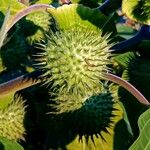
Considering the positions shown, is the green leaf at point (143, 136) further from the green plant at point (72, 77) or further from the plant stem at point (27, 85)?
the plant stem at point (27, 85)

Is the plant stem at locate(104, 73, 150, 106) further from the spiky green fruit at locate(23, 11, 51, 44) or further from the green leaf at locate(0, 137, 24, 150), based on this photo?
the spiky green fruit at locate(23, 11, 51, 44)

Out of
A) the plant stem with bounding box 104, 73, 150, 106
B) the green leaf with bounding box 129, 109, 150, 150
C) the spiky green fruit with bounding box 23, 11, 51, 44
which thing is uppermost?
the spiky green fruit with bounding box 23, 11, 51, 44

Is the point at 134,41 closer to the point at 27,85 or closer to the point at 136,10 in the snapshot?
the point at 136,10

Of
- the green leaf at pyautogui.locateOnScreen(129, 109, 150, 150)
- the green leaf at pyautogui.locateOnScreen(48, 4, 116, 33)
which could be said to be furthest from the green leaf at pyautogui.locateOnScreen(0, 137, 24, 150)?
the green leaf at pyautogui.locateOnScreen(48, 4, 116, 33)

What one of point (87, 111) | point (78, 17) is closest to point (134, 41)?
point (78, 17)

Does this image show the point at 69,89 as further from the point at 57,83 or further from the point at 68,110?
the point at 68,110

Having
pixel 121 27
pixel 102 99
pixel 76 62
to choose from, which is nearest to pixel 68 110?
pixel 102 99
